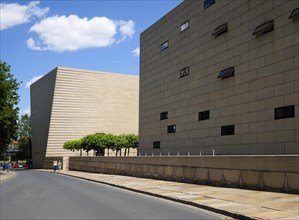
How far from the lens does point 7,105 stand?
48000 mm

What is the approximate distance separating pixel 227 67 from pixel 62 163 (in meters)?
45.4

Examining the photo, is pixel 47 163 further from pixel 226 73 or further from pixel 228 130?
pixel 226 73

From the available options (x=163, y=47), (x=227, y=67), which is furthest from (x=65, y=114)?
(x=227, y=67)

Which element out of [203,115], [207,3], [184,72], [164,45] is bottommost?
[203,115]

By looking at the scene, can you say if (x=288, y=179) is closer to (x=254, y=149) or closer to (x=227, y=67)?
(x=254, y=149)

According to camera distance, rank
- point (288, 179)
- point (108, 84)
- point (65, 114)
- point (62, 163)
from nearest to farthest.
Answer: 1. point (288, 179)
2. point (62, 163)
3. point (65, 114)
4. point (108, 84)

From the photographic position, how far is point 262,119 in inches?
1005

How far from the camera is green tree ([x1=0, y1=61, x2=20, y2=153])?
152 ft

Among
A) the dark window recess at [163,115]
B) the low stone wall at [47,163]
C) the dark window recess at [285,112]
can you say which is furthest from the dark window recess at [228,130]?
the low stone wall at [47,163]

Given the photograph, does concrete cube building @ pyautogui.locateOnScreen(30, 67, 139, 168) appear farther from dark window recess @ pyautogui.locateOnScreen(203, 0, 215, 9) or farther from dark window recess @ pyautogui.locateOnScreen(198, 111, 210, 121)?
dark window recess @ pyautogui.locateOnScreen(203, 0, 215, 9)

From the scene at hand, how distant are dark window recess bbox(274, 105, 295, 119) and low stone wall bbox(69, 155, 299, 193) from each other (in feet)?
19.3

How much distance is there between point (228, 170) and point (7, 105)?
3559cm

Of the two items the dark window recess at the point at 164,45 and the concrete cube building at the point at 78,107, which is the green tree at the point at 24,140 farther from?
the dark window recess at the point at 164,45

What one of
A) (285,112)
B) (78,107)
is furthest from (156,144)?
(78,107)
